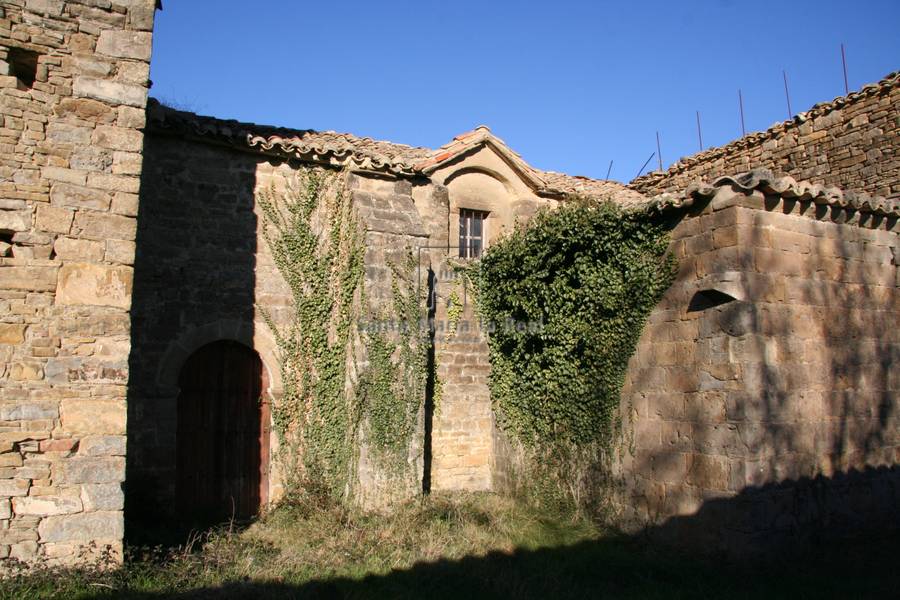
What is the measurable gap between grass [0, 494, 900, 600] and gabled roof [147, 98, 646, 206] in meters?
4.70

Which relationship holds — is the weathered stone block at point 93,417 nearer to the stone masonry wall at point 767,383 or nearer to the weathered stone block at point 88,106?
the weathered stone block at point 88,106

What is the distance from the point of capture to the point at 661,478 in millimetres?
6969

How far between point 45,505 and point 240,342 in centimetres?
365

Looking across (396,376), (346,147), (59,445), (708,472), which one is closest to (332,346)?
(396,376)

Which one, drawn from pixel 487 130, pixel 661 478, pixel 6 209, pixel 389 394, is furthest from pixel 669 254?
pixel 6 209

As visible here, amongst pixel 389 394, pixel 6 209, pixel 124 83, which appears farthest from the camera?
pixel 389 394

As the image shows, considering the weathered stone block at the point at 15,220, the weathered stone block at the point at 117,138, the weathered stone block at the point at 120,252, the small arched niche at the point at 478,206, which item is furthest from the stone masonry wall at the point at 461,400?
the weathered stone block at the point at 15,220

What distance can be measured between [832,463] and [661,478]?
1746mm

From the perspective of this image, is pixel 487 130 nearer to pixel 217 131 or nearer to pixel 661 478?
pixel 217 131

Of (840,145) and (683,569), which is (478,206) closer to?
(840,145)

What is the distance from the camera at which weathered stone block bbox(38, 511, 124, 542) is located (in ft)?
16.2

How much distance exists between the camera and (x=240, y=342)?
8.43 metres

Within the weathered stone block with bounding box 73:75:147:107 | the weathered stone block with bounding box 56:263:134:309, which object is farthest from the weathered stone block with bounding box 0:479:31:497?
the weathered stone block with bounding box 73:75:147:107

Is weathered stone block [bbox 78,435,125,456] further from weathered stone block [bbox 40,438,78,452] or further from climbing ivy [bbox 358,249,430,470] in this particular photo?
climbing ivy [bbox 358,249,430,470]
